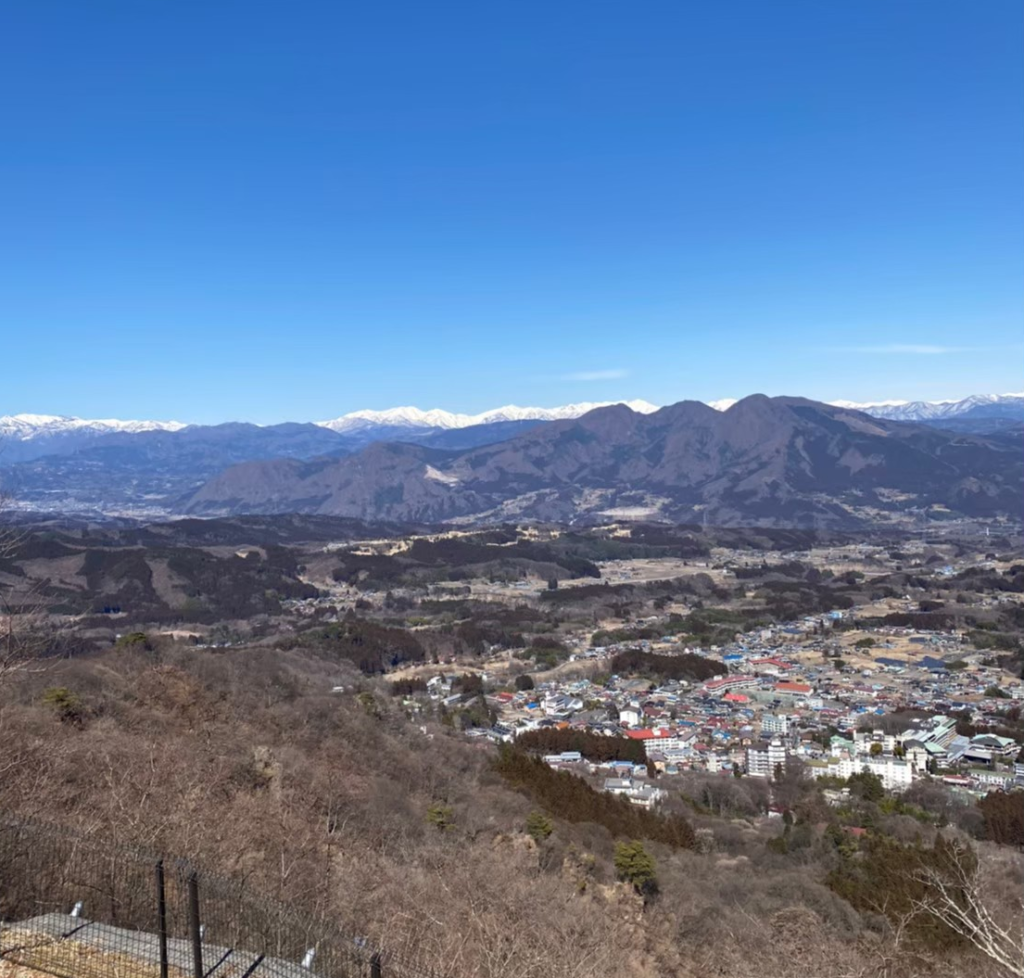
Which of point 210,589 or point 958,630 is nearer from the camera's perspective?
point 958,630

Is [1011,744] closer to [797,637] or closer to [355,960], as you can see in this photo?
[797,637]

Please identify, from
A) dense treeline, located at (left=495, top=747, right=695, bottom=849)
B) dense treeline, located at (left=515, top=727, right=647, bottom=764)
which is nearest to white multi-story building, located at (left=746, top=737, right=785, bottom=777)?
dense treeline, located at (left=515, top=727, right=647, bottom=764)

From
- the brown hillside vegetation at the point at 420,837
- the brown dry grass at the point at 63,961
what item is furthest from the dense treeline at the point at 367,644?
the brown dry grass at the point at 63,961

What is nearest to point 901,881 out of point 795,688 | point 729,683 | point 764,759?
point 764,759

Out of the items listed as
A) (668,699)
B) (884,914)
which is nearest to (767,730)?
(668,699)

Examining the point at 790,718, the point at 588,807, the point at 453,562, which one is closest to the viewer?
the point at 588,807

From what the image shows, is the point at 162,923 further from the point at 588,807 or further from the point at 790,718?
the point at 790,718
